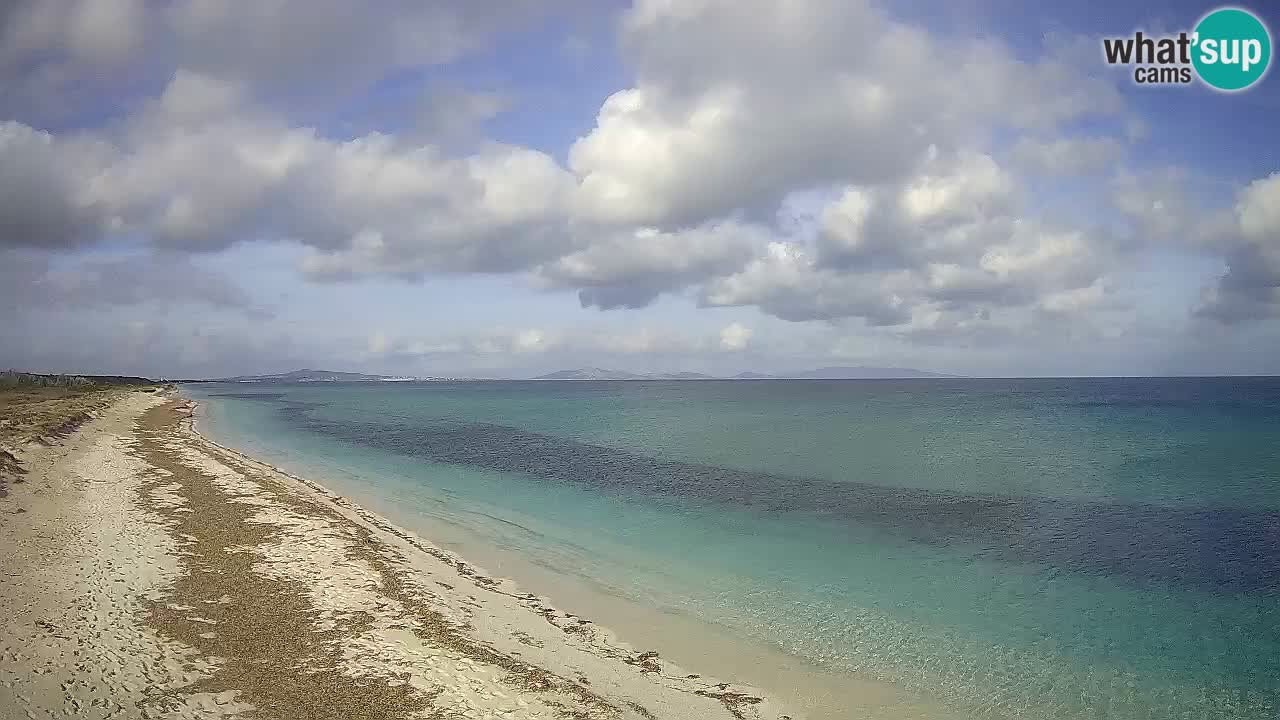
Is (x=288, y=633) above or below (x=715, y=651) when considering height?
above

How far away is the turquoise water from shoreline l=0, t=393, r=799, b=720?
11.0 ft

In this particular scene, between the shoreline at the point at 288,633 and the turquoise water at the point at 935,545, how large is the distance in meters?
3.35

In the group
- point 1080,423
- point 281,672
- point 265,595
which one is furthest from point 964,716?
point 1080,423

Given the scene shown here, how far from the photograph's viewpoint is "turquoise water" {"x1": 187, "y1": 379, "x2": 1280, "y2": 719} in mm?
12523

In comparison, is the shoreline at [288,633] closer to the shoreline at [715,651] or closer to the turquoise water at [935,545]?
the shoreline at [715,651]

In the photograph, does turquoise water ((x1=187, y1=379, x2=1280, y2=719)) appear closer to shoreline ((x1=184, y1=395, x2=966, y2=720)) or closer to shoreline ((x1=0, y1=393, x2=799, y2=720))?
shoreline ((x1=184, y1=395, x2=966, y2=720))

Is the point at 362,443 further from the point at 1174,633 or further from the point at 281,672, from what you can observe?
the point at 1174,633

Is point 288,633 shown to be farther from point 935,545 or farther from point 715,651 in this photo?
point 935,545

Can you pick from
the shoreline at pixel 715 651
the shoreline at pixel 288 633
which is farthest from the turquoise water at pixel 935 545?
the shoreline at pixel 288 633

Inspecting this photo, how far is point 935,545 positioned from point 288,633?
1910 cm

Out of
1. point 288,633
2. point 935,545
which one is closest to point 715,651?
point 288,633

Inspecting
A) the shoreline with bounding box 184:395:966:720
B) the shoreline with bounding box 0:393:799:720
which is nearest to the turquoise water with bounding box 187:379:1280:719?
the shoreline with bounding box 184:395:966:720

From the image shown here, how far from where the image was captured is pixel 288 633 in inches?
461

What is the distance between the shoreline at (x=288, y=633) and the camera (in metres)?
9.54
